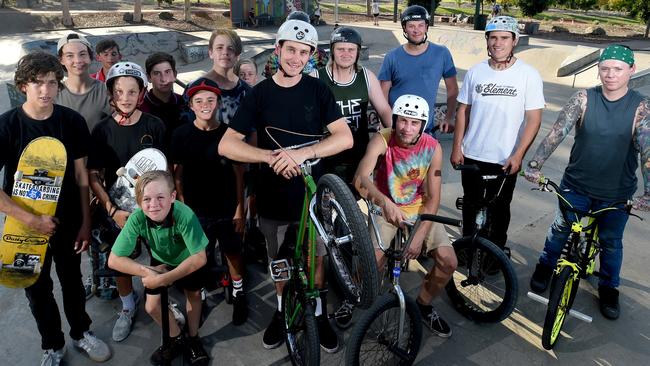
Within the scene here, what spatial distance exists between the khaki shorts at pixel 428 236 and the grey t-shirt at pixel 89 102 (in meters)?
2.48

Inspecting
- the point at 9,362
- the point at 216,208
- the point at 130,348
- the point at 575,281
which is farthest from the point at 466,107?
the point at 9,362

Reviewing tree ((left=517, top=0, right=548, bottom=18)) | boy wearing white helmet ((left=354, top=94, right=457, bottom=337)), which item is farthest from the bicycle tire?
tree ((left=517, top=0, right=548, bottom=18))

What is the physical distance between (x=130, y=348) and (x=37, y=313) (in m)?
0.68

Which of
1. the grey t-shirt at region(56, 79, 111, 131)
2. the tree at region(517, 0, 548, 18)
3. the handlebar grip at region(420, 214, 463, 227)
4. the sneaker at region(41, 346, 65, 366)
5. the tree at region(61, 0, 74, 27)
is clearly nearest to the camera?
the handlebar grip at region(420, 214, 463, 227)

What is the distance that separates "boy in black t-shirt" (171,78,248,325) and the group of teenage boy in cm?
1

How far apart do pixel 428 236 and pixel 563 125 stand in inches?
54.6

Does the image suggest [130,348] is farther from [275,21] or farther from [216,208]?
[275,21]

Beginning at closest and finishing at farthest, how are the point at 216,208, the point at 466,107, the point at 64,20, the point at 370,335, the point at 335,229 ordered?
the point at 335,229, the point at 370,335, the point at 216,208, the point at 466,107, the point at 64,20

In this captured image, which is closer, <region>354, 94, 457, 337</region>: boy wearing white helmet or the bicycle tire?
the bicycle tire

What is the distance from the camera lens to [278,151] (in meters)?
2.65

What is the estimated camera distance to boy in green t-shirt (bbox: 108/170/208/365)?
2678mm

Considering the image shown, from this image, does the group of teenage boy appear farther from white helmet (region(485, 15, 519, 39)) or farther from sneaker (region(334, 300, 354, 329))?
sneaker (region(334, 300, 354, 329))

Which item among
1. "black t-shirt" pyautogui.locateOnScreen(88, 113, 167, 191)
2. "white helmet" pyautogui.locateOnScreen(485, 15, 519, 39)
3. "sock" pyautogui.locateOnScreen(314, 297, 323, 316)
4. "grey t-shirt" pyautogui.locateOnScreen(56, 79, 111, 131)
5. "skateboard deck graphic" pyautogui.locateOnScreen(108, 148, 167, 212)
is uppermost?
"white helmet" pyautogui.locateOnScreen(485, 15, 519, 39)

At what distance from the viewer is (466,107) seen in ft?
13.2
